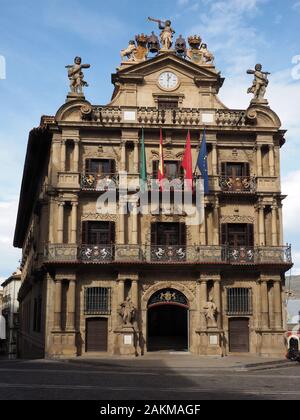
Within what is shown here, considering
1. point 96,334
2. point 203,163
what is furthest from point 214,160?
point 96,334

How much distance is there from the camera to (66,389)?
2042 centimetres

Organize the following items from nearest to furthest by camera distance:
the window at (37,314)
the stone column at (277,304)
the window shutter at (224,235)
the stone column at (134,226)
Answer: the stone column at (277,304), the stone column at (134,226), the window shutter at (224,235), the window at (37,314)

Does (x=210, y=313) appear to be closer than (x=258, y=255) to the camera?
Yes

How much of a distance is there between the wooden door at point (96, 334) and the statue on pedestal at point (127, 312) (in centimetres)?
151

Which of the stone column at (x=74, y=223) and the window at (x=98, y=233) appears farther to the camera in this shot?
the window at (x=98, y=233)

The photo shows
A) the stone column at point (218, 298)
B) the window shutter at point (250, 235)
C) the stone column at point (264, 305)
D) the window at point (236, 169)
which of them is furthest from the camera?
the window at point (236, 169)

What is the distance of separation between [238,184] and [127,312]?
393 inches

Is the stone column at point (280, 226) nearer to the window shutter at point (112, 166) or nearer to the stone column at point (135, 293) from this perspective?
the stone column at point (135, 293)

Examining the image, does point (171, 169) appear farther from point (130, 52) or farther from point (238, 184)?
point (130, 52)

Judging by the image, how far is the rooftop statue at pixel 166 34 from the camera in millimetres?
39094

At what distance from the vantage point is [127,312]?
33.8 meters

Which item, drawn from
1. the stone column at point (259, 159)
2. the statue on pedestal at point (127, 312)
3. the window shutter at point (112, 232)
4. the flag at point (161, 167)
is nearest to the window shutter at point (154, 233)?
the window shutter at point (112, 232)
